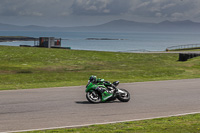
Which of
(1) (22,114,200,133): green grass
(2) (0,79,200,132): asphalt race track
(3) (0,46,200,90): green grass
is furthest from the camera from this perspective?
(3) (0,46,200,90): green grass

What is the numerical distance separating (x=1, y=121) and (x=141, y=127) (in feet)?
17.0

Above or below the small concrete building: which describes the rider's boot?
below

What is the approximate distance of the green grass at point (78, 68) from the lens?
1152 inches

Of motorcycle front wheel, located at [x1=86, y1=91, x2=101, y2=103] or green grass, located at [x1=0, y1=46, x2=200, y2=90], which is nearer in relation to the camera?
motorcycle front wheel, located at [x1=86, y1=91, x2=101, y2=103]

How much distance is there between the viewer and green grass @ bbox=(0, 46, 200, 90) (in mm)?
29270

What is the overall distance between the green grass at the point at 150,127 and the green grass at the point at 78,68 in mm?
14555

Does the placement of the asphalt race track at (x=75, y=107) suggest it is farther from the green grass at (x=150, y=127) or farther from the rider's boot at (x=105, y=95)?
the green grass at (x=150, y=127)

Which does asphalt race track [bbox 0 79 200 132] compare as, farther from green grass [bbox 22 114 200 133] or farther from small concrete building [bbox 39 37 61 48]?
small concrete building [bbox 39 37 61 48]

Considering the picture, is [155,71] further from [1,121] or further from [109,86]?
[1,121]

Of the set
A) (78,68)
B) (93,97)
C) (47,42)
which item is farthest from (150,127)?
(47,42)

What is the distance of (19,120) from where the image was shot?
1198 centimetres

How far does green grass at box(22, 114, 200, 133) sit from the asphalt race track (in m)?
0.90

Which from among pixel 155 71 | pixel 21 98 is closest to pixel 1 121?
pixel 21 98

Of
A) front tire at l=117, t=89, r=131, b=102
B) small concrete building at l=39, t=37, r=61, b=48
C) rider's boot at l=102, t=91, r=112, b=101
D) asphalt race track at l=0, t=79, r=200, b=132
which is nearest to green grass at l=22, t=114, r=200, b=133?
asphalt race track at l=0, t=79, r=200, b=132
